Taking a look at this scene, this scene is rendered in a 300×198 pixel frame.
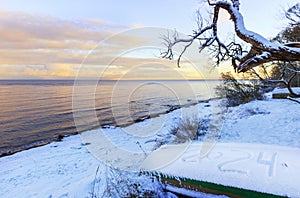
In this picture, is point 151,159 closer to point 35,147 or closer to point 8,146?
point 35,147

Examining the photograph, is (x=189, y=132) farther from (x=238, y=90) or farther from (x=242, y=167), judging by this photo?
(x=238, y=90)

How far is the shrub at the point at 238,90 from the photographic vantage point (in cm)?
2011

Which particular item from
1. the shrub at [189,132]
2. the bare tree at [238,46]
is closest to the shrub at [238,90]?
the shrub at [189,132]

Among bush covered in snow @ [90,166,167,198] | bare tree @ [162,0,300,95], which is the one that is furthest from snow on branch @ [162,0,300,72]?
bush covered in snow @ [90,166,167,198]

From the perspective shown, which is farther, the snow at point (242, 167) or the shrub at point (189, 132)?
the shrub at point (189, 132)

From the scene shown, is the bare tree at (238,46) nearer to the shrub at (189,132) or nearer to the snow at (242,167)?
the snow at (242,167)

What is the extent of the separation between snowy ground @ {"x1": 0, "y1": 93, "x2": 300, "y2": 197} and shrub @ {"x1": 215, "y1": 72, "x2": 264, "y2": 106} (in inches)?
190

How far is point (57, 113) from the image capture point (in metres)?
22.6

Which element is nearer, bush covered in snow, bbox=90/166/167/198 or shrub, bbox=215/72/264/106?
bush covered in snow, bbox=90/166/167/198

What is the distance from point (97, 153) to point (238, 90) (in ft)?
49.8

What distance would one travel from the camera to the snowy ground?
22.5ft

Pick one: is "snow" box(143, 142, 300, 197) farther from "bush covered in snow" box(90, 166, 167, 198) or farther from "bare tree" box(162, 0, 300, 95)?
"bare tree" box(162, 0, 300, 95)

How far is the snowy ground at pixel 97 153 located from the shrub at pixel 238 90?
4837mm

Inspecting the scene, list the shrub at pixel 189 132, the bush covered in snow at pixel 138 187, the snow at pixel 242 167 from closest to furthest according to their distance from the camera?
the snow at pixel 242 167
the bush covered in snow at pixel 138 187
the shrub at pixel 189 132
